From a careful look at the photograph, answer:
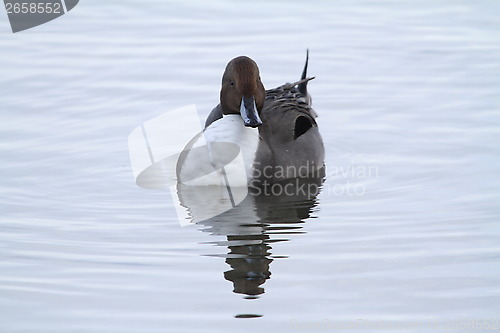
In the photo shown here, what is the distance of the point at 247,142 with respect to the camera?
8492 mm

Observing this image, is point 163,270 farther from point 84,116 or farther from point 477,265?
point 84,116

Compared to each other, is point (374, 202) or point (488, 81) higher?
point (488, 81)

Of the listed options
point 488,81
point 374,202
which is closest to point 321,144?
point 374,202

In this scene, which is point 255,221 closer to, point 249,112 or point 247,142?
point 247,142

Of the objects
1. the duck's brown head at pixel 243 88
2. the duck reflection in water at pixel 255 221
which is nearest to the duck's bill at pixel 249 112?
the duck's brown head at pixel 243 88

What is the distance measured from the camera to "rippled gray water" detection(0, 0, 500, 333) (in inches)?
242

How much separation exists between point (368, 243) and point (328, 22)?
22.6ft

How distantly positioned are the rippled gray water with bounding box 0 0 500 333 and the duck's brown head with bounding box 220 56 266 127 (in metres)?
0.82

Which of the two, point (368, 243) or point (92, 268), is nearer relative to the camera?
point (92, 268)

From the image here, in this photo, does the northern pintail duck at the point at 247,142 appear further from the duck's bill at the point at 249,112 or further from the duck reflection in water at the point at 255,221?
the duck reflection in water at the point at 255,221

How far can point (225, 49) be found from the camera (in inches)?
492

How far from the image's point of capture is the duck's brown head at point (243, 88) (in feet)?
27.7

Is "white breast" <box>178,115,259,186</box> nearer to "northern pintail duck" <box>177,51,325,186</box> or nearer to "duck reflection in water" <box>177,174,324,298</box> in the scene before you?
"northern pintail duck" <box>177,51,325,186</box>

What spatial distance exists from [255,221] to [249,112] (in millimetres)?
1072
